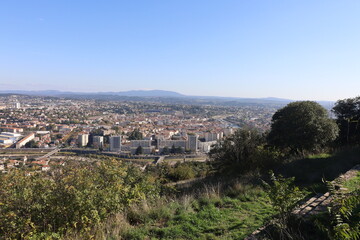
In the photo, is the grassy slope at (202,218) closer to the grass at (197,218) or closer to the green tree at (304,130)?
the grass at (197,218)

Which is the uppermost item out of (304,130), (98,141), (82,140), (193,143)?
(304,130)

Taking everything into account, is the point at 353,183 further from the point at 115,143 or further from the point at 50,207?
the point at 115,143

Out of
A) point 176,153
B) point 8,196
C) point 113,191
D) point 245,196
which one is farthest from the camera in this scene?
point 176,153

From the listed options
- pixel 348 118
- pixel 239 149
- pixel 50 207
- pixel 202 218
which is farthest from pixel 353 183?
pixel 348 118

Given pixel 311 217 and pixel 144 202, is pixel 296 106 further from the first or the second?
pixel 144 202

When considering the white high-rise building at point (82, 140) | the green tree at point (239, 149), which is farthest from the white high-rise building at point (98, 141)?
the green tree at point (239, 149)

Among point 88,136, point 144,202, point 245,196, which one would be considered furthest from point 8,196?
point 88,136

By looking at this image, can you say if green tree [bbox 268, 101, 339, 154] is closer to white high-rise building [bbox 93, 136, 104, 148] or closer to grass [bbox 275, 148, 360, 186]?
grass [bbox 275, 148, 360, 186]
